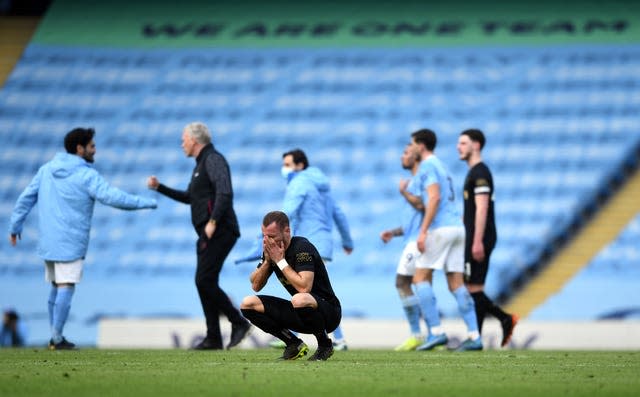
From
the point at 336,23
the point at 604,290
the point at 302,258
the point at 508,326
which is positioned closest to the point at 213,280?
the point at 508,326

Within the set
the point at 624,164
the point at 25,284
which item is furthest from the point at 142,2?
the point at 624,164

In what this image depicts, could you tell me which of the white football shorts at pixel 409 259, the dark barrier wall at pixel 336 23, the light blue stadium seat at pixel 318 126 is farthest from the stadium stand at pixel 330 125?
the white football shorts at pixel 409 259

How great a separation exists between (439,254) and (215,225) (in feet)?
6.30

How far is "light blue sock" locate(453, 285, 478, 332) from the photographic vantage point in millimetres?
9883

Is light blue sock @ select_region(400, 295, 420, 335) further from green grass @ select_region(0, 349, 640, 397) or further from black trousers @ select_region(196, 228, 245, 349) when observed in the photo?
green grass @ select_region(0, 349, 640, 397)

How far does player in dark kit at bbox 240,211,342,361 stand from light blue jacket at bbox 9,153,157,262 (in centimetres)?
279

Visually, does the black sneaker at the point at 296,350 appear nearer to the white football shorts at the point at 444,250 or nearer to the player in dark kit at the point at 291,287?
the player in dark kit at the point at 291,287

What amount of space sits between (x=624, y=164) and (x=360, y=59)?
456cm

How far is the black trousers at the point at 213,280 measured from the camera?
9.79m

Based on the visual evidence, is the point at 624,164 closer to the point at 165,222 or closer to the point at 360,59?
the point at 360,59

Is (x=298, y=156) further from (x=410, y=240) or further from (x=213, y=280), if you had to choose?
(x=213, y=280)

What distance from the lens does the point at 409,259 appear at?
10.2m

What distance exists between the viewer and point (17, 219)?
32.9ft

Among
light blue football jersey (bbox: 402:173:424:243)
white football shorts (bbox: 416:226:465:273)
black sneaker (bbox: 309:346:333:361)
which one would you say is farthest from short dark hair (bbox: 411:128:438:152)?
black sneaker (bbox: 309:346:333:361)
